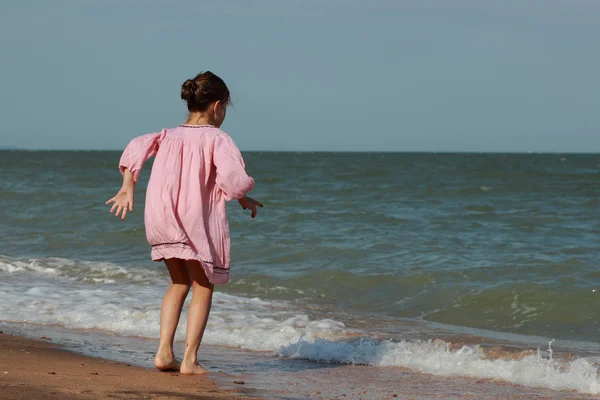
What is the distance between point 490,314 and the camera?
24.6 ft

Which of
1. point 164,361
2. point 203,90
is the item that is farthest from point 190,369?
point 203,90

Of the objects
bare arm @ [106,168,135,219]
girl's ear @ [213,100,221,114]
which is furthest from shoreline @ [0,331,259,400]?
girl's ear @ [213,100,221,114]

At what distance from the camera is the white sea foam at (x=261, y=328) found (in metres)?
4.80

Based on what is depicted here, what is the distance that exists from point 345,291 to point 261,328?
8.28 feet

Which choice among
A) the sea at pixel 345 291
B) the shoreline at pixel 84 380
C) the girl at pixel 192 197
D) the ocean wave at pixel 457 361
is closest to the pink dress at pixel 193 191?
the girl at pixel 192 197

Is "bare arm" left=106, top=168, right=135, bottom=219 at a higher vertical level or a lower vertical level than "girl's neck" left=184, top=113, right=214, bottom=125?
lower

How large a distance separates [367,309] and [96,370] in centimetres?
392

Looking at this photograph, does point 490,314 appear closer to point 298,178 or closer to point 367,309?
point 367,309

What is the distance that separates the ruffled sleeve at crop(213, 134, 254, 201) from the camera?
4051 millimetres

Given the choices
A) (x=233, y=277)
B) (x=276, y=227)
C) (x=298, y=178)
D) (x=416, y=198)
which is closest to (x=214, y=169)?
(x=233, y=277)

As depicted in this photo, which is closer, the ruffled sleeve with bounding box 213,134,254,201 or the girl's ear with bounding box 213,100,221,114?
the ruffled sleeve with bounding box 213,134,254,201

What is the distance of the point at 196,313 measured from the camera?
4246mm

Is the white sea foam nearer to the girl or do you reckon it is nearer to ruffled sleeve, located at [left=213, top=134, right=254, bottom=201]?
the girl

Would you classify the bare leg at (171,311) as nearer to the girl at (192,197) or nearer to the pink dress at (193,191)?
the girl at (192,197)
